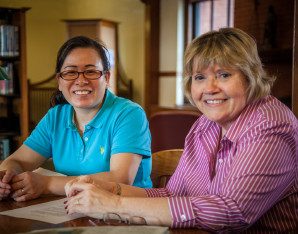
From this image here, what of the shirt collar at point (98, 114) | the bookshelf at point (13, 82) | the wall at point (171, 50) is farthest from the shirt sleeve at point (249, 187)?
the wall at point (171, 50)

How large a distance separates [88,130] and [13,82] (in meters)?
3.36

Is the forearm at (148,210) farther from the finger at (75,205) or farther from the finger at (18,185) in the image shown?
the finger at (18,185)

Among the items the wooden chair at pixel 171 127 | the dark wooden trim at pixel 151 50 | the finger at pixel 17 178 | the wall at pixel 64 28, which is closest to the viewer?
the finger at pixel 17 178

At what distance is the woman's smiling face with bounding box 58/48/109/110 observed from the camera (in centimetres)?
174

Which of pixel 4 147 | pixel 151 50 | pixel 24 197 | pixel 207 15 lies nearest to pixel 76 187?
pixel 24 197

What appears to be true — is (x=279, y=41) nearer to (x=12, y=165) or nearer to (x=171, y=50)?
(x=171, y=50)

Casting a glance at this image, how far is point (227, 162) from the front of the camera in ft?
4.11

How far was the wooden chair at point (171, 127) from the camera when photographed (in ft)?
9.80

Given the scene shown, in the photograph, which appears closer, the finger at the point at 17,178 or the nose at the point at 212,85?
the nose at the point at 212,85

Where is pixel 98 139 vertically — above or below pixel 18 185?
above

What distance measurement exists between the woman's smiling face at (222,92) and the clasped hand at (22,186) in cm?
63

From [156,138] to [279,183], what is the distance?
2.07m

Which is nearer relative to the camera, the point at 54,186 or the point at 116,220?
the point at 116,220

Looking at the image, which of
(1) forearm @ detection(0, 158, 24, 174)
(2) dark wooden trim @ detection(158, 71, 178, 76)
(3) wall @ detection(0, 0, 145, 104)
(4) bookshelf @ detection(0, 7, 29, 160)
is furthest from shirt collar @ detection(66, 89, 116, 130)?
(3) wall @ detection(0, 0, 145, 104)
